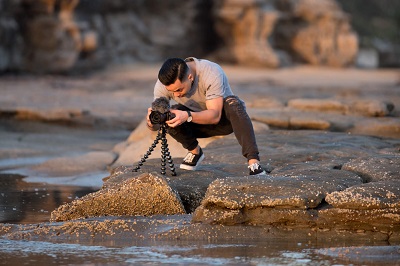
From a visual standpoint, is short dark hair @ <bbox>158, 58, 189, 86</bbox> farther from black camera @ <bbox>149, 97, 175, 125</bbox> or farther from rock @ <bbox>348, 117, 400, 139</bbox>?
rock @ <bbox>348, 117, 400, 139</bbox>

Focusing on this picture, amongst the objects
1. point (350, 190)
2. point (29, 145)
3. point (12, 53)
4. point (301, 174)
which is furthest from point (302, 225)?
point (12, 53)

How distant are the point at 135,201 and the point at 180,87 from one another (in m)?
0.86

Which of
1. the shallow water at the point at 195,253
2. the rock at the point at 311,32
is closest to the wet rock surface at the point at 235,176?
the shallow water at the point at 195,253

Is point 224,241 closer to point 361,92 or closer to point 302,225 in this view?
point 302,225

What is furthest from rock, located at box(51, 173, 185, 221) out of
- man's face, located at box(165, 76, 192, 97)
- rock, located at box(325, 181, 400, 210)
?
rock, located at box(325, 181, 400, 210)

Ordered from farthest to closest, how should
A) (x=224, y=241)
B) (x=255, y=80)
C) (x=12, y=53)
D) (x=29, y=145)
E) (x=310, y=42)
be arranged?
(x=310, y=42)
(x=255, y=80)
(x=12, y=53)
(x=29, y=145)
(x=224, y=241)

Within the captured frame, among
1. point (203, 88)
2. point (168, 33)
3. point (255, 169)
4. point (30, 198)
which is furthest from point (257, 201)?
point (168, 33)

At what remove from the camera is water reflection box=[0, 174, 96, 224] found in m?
6.27

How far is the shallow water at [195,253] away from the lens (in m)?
4.65

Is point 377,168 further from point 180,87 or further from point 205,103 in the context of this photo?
point 180,87

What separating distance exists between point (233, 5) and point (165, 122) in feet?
55.9

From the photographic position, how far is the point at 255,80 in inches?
810

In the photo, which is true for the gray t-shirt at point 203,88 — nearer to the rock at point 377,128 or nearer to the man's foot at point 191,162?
the man's foot at point 191,162

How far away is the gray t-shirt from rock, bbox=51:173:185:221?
715 mm
